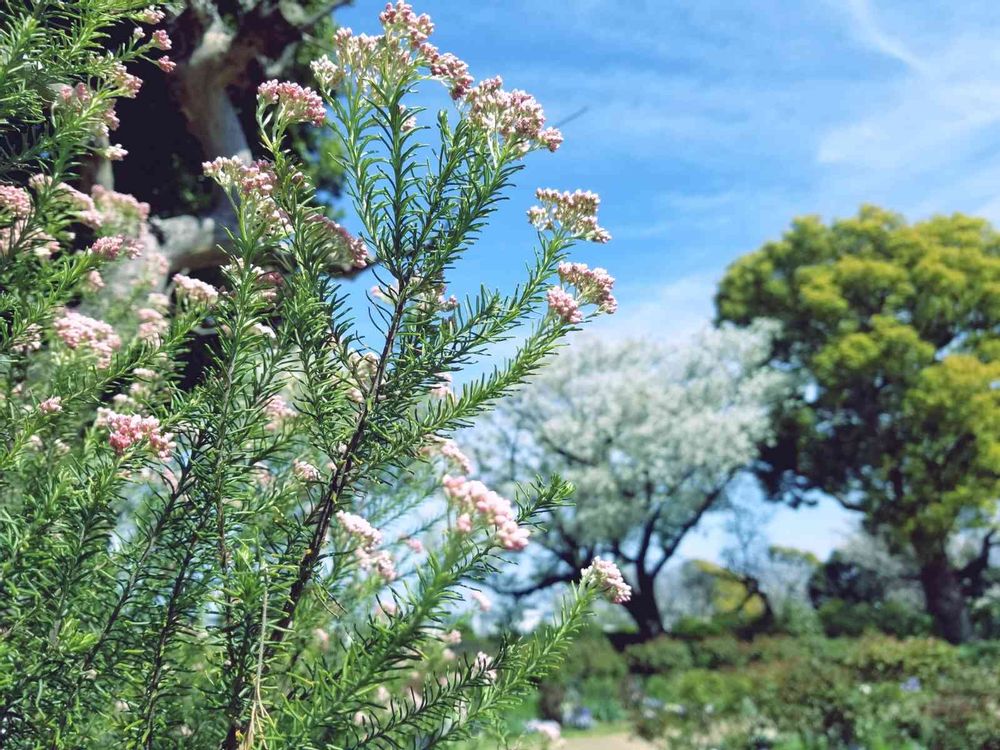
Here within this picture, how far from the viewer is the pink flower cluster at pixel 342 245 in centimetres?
173

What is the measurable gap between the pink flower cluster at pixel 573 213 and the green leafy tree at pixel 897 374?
783 inches

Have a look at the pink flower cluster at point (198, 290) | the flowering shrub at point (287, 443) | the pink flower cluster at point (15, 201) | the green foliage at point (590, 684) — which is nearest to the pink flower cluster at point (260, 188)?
the flowering shrub at point (287, 443)

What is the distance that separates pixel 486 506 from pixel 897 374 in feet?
70.1

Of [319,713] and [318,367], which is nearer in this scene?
[319,713]

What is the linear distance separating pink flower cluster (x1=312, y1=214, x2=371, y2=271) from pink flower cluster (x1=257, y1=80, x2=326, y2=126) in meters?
0.22

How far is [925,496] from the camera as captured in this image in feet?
64.7

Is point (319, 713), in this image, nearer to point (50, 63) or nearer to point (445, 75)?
point (445, 75)

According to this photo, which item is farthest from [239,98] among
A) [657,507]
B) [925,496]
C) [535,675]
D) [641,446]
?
[925,496]

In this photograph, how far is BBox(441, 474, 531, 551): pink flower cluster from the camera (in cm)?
135

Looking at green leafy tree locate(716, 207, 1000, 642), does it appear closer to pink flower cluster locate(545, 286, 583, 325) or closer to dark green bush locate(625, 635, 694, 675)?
dark green bush locate(625, 635, 694, 675)

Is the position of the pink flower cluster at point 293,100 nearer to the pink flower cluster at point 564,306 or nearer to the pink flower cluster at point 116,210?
the pink flower cluster at point 564,306

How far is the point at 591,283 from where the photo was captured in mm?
1866

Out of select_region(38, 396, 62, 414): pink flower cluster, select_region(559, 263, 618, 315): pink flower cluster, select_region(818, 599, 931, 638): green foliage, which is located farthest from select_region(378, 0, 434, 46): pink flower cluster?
select_region(818, 599, 931, 638): green foliage

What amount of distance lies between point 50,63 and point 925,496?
21103 mm
